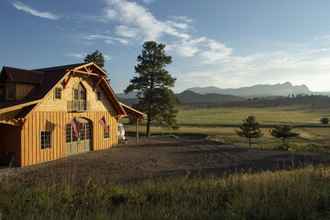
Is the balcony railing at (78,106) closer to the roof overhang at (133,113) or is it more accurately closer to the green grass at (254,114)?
the roof overhang at (133,113)

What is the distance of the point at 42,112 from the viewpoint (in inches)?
654

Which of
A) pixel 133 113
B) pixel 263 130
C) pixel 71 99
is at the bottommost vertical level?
pixel 263 130

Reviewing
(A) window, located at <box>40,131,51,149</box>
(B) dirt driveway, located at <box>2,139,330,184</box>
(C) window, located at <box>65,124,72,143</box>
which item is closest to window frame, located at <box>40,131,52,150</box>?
(A) window, located at <box>40,131,51,149</box>

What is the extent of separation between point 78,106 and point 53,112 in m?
2.13

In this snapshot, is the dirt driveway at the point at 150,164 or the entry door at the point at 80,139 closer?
the dirt driveway at the point at 150,164

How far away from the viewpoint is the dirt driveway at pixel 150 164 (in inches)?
511

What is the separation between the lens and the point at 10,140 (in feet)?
51.3

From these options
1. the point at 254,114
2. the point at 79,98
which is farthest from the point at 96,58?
the point at 254,114

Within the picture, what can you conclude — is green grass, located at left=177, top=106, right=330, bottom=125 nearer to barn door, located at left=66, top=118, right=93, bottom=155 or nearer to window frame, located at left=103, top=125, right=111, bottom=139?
window frame, located at left=103, top=125, right=111, bottom=139

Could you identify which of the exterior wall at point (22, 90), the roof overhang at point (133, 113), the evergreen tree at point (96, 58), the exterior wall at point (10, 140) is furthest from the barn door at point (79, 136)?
the evergreen tree at point (96, 58)

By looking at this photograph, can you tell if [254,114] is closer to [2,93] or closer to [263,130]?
[263,130]

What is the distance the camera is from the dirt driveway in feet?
42.6

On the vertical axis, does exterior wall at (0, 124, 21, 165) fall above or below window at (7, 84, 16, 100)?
below

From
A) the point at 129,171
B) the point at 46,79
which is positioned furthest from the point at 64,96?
the point at 129,171
